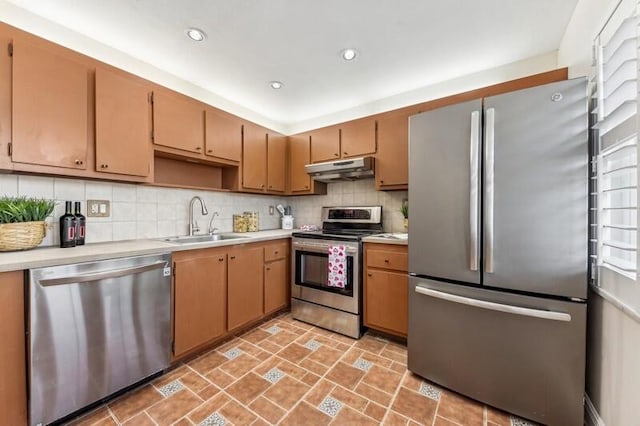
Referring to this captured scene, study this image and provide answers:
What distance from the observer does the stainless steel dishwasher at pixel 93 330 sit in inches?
48.9

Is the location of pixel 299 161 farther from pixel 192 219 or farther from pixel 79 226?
pixel 79 226

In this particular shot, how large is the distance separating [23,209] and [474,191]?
2655 mm

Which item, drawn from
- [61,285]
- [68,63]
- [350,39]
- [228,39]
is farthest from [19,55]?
[350,39]

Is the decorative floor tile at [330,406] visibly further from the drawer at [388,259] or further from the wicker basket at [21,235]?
the wicker basket at [21,235]

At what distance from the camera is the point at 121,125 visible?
181cm

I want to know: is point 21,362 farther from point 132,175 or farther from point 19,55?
point 19,55

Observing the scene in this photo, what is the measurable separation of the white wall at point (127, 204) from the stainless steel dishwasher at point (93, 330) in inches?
25.9

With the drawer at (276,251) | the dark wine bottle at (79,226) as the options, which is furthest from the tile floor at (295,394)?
the dark wine bottle at (79,226)

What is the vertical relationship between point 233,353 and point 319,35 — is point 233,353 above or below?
below

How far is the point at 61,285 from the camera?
1.29m

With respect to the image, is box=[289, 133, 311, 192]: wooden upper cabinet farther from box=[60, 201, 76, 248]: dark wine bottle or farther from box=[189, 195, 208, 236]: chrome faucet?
box=[60, 201, 76, 248]: dark wine bottle

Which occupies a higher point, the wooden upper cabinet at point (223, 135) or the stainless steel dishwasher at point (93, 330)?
the wooden upper cabinet at point (223, 135)

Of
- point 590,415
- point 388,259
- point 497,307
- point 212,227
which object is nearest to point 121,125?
point 212,227

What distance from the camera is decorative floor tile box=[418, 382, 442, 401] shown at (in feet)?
5.19
